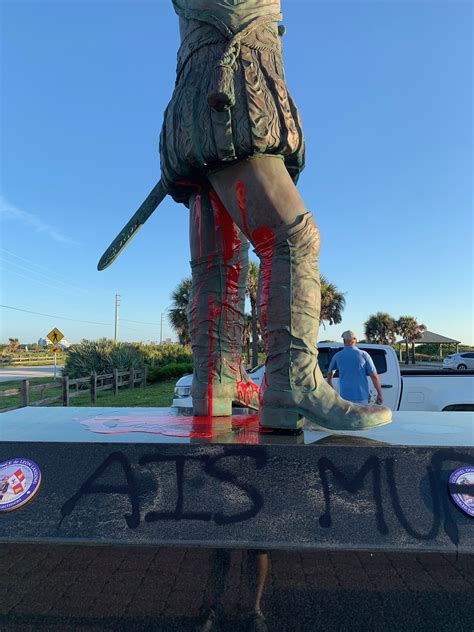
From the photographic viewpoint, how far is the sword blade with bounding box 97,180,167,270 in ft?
6.87

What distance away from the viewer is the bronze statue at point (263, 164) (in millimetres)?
1676

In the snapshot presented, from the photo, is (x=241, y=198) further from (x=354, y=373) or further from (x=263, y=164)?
(x=354, y=373)

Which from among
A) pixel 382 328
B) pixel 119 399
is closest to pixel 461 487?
pixel 119 399

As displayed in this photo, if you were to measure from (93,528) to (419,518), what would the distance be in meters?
0.84

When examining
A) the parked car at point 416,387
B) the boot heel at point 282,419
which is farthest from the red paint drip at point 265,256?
the parked car at point 416,387

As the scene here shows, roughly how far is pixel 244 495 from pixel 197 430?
19.8 inches

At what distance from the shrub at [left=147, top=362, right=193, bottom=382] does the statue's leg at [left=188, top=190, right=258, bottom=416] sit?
22.5 m

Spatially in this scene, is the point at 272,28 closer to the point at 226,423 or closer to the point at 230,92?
the point at 230,92

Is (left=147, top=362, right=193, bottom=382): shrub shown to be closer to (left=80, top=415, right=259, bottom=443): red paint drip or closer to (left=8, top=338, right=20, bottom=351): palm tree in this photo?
(left=80, top=415, right=259, bottom=443): red paint drip

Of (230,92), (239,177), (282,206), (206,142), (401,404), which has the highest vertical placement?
(230,92)

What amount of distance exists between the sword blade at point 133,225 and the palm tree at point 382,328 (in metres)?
52.4

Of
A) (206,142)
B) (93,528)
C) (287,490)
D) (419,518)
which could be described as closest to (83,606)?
(93,528)

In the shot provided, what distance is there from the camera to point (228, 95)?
5.34 feet

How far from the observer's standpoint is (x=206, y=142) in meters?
1.75
